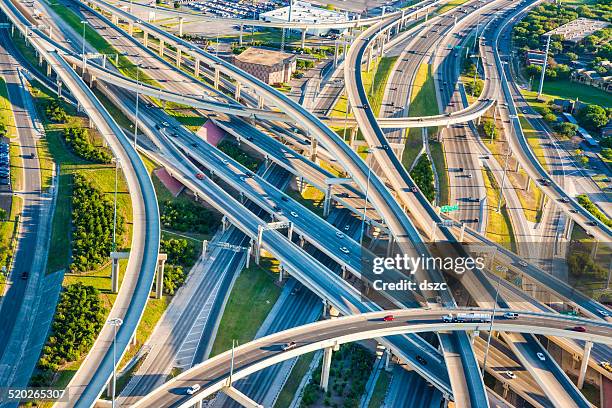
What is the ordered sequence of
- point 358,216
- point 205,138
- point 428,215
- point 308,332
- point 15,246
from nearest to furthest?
1. point 308,332
2. point 15,246
3. point 428,215
4. point 358,216
5. point 205,138

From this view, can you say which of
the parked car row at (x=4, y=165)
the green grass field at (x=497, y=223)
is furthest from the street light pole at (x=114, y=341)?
the green grass field at (x=497, y=223)

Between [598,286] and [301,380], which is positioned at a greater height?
[598,286]

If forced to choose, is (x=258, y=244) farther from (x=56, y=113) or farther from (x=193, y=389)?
(x=56, y=113)

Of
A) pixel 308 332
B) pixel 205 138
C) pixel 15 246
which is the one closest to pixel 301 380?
pixel 308 332

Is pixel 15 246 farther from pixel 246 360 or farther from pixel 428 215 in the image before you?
pixel 428 215

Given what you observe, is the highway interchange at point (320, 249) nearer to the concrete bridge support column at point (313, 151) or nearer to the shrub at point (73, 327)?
the concrete bridge support column at point (313, 151)

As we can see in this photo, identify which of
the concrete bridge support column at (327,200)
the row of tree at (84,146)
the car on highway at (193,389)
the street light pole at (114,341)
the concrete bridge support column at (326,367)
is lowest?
the concrete bridge support column at (326,367)
